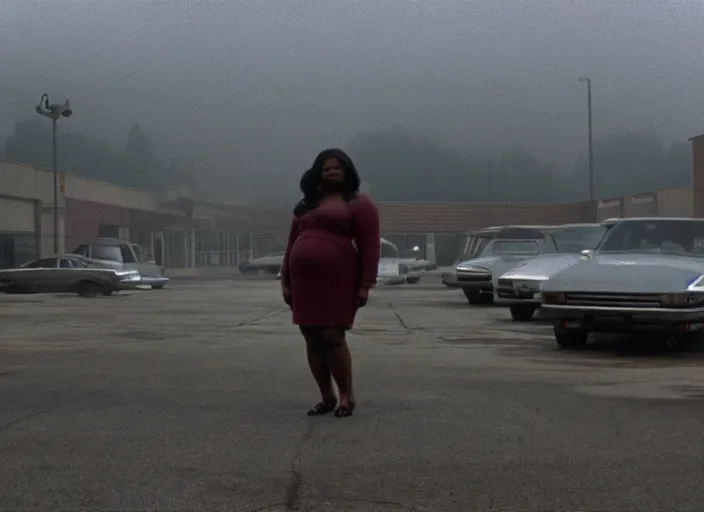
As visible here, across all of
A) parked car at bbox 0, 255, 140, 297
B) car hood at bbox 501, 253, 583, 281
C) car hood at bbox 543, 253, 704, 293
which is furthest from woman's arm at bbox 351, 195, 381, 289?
parked car at bbox 0, 255, 140, 297

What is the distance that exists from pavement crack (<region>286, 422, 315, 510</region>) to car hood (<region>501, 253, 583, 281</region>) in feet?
34.4

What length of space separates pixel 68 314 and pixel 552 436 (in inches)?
542

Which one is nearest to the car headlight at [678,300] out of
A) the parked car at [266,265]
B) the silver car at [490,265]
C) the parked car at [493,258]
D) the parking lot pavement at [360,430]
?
the parking lot pavement at [360,430]

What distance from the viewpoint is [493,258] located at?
69.6 ft

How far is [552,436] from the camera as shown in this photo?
5.98 metres

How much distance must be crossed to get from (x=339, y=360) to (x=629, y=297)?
195 inches

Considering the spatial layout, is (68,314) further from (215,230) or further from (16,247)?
(215,230)

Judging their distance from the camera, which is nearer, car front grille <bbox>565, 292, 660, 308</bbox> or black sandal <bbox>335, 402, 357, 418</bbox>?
black sandal <bbox>335, 402, 357, 418</bbox>

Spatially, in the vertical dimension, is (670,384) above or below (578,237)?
below

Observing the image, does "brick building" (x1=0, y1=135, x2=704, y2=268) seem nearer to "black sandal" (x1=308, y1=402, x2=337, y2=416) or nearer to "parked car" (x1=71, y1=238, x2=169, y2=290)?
"parked car" (x1=71, y1=238, x2=169, y2=290)

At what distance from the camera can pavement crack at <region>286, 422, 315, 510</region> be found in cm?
449

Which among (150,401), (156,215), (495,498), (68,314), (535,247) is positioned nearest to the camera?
(495,498)

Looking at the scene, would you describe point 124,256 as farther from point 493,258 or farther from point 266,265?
point 493,258

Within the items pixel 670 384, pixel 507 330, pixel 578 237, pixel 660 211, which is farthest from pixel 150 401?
pixel 660 211
